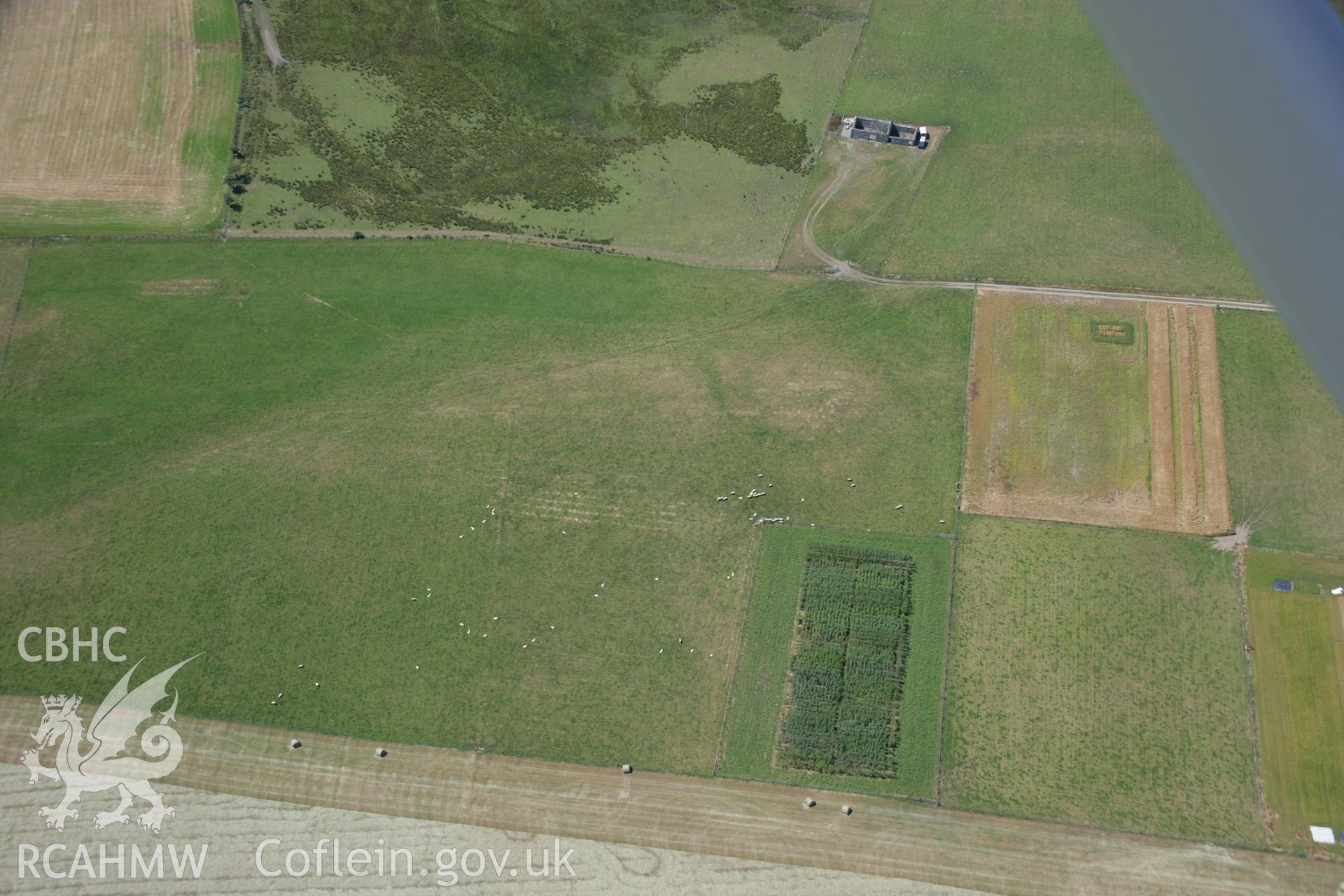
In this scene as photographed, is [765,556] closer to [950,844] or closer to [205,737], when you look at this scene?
[950,844]

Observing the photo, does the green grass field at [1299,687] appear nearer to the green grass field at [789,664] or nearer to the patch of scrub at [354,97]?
the green grass field at [789,664]

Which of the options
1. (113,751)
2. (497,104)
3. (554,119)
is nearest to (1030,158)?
(554,119)

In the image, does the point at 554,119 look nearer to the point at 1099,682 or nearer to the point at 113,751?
the point at 113,751

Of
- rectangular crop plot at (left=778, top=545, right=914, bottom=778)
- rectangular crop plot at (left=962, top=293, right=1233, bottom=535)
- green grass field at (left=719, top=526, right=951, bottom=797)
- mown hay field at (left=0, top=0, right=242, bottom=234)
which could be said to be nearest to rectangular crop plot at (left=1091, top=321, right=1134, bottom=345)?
rectangular crop plot at (left=962, top=293, right=1233, bottom=535)

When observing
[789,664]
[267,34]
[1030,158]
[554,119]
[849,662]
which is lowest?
[789,664]

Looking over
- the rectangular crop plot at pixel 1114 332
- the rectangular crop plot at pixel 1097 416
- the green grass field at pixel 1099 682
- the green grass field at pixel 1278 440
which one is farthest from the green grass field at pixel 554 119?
the green grass field at pixel 1278 440

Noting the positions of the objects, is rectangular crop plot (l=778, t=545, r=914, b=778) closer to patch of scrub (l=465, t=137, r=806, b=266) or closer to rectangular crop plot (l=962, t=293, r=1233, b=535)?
rectangular crop plot (l=962, t=293, r=1233, b=535)

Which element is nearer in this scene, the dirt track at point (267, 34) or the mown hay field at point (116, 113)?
the mown hay field at point (116, 113)
